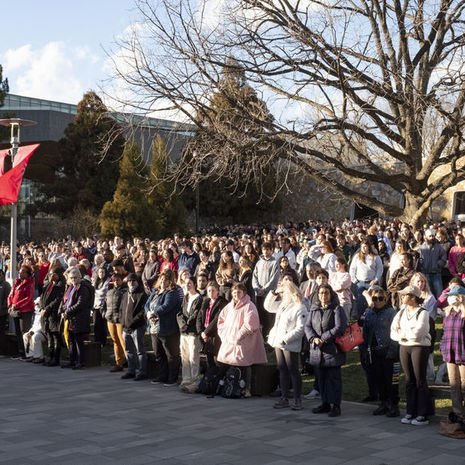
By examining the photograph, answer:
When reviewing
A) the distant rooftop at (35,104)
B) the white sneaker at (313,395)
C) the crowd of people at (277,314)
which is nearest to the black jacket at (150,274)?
the crowd of people at (277,314)

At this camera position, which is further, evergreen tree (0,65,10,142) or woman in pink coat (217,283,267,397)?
evergreen tree (0,65,10,142)

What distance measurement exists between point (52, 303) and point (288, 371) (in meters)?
5.77

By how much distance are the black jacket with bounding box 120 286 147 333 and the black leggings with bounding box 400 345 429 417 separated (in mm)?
4951

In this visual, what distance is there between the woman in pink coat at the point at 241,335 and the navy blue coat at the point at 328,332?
1.07 meters

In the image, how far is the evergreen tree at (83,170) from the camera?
1714 inches

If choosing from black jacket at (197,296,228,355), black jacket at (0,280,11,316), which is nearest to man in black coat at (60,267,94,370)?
black jacket at (0,280,11,316)

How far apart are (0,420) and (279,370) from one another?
3760mm

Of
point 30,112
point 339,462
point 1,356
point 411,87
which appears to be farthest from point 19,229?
point 339,462

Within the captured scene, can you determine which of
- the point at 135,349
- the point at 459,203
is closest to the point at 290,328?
the point at 135,349

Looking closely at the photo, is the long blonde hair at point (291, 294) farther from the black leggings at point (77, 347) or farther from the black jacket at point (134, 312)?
the black leggings at point (77, 347)

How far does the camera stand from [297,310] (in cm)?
1020

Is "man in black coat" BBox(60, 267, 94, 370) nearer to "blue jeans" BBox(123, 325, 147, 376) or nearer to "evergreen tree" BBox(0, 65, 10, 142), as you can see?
"blue jeans" BBox(123, 325, 147, 376)

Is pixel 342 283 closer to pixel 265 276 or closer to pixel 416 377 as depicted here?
pixel 265 276

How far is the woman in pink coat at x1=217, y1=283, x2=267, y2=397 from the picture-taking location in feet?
35.2
